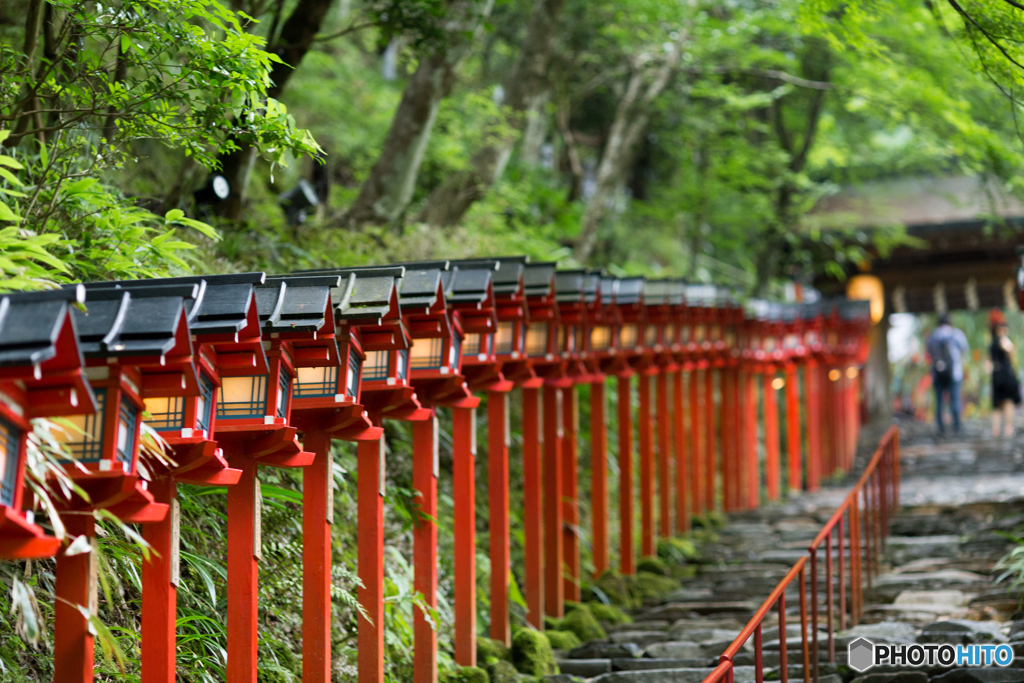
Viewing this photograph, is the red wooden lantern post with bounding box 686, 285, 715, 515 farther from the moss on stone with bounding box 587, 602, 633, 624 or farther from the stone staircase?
the moss on stone with bounding box 587, 602, 633, 624

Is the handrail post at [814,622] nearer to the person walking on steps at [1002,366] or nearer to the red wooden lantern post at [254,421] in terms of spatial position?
the red wooden lantern post at [254,421]

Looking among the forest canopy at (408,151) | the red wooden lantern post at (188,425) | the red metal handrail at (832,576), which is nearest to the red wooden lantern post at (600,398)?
the forest canopy at (408,151)

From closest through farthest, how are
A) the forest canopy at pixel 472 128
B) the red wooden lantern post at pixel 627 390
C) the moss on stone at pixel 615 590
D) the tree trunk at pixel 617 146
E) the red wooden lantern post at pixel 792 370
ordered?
the forest canopy at pixel 472 128 < the moss on stone at pixel 615 590 < the red wooden lantern post at pixel 627 390 < the tree trunk at pixel 617 146 < the red wooden lantern post at pixel 792 370

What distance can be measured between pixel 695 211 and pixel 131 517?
15.0 metres

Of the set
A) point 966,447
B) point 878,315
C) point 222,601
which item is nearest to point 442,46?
point 222,601

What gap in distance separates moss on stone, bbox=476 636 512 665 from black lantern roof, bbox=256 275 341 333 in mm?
3356

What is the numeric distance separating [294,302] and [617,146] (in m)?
10.7

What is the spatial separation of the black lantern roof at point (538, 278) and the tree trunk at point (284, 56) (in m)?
2.41

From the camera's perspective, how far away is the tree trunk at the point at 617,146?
1416 cm

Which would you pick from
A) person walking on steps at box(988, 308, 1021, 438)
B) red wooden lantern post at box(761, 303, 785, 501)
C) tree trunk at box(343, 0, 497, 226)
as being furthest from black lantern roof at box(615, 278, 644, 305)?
person walking on steps at box(988, 308, 1021, 438)

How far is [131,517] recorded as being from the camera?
3793 millimetres

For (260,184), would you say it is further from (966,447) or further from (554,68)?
(966,447)

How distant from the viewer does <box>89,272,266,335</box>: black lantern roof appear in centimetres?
391
